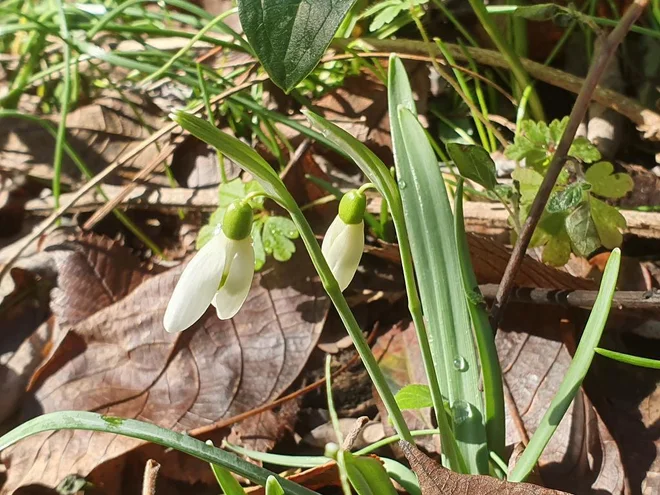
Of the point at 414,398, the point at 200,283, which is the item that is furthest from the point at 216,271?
the point at 414,398

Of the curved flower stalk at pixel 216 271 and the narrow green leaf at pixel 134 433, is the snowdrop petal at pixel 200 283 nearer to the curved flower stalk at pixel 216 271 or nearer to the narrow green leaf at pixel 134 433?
the curved flower stalk at pixel 216 271

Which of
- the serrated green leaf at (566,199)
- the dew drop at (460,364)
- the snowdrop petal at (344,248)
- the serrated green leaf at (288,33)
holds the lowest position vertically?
the dew drop at (460,364)

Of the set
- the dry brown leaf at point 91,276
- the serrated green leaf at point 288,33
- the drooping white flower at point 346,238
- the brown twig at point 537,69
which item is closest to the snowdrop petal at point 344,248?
the drooping white flower at point 346,238

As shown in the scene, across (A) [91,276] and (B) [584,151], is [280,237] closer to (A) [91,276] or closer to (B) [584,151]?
(A) [91,276]

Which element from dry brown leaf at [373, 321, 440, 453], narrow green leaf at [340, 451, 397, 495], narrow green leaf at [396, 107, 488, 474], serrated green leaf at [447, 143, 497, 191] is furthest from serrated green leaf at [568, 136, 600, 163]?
narrow green leaf at [340, 451, 397, 495]

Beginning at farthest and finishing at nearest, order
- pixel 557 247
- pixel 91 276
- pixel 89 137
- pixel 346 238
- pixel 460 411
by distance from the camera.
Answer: pixel 89 137 → pixel 91 276 → pixel 557 247 → pixel 460 411 → pixel 346 238

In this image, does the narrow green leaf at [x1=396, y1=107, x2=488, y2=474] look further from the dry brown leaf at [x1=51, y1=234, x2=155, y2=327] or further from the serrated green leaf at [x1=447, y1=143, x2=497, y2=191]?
the dry brown leaf at [x1=51, y1=234, x2=155, y2=327]

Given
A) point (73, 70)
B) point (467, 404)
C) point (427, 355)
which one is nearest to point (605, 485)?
point (467, 404)
